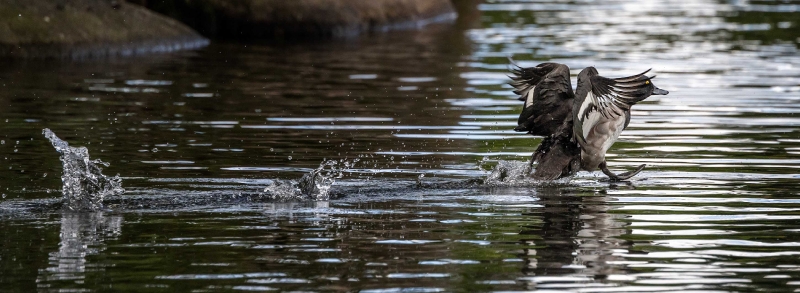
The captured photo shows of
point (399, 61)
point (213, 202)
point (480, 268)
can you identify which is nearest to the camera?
point (480, 268)

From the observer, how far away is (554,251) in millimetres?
7383

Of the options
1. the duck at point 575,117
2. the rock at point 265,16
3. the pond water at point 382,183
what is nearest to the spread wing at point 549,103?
the duck at point 575,117

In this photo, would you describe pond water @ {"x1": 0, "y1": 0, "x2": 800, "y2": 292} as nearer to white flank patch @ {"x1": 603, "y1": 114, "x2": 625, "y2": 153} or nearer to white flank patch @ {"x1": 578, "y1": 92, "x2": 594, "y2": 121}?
white flank patch @ {"x1": 603, "y1": 114, "x2": 625, "y2": 153}

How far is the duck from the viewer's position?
30.8 ft

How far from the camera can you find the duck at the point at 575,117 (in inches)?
369

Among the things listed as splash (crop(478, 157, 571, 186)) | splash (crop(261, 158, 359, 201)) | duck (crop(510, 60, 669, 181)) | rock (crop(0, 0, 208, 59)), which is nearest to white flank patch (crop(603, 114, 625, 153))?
duck (crop(510, 60, 669, 181))

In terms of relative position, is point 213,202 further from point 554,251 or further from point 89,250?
point 554,251

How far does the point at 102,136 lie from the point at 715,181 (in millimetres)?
5460

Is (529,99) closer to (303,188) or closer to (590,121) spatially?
(590,121)

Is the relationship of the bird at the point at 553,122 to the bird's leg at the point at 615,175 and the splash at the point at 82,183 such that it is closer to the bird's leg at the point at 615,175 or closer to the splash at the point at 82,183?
the bird's leg at the point at 615,175

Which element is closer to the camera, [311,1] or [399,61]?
[399,61]

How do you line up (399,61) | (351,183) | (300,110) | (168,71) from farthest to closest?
(399,61), (168,71), (300,110), (351,183)

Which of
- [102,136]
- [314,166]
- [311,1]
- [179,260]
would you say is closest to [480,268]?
[179,260]

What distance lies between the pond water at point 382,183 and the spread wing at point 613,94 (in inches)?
23.5
